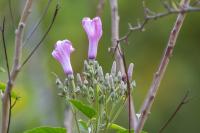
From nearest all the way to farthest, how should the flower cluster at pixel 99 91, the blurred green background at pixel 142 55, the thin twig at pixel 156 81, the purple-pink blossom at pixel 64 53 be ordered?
1. the thin twig at pixel 156 81
2. the flower cluster at pixel 99 91
3. the purple-pink blossom at pixel 64 53
4. the blurred green background at pixel 142 55

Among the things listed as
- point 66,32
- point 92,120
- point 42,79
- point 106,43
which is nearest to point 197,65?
point 106,43

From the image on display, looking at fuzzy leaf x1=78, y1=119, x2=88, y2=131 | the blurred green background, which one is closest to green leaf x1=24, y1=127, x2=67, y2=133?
fuzzy leaf x1=78, y1=119, x2=88, y2=131

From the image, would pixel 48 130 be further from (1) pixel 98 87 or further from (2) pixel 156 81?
(2) pixel 156 81

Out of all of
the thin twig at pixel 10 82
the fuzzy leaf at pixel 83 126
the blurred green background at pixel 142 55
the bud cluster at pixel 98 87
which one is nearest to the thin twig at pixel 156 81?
the bud cluster at pixel 98 87

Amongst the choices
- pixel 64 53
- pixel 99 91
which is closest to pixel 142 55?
pixel 64 53

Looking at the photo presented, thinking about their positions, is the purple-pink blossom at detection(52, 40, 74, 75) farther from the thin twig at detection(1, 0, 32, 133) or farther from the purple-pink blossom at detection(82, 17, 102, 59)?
the thin twig at detection(1, 0, 32, 133)

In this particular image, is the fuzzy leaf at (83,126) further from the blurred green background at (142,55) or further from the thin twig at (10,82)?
the blurred green background at (142,55)
